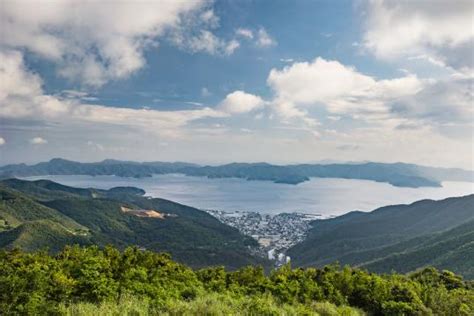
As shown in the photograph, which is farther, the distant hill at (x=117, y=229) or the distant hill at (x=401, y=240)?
the distant hill at (x=117, y=229)

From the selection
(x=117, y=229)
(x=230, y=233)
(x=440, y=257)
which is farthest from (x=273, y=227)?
(x=440, y=257)

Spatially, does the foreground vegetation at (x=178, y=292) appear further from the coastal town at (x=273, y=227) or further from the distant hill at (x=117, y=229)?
the coastal town at (x=273, y=227)

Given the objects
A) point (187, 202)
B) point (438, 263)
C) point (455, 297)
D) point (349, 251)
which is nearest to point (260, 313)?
point (455, 297)

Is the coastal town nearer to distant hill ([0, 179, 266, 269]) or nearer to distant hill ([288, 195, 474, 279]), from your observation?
distant hill ([288, 195, 474, 279])

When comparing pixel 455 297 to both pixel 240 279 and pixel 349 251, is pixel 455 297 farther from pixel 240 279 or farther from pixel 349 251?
pixel 349 251

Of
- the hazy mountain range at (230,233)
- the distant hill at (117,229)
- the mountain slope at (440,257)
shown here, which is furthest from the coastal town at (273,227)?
the mountain slope at (440,257)

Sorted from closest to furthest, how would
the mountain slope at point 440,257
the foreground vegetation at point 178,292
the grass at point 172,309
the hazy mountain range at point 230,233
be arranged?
the grass at point 172,309 < the foreground vegetation at point 178,292 < the mountain slope at point 440,257 < the hazy mountain range at point 230,233
